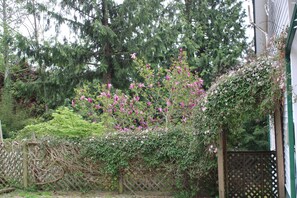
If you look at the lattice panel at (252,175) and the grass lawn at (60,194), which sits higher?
the lattice panel at (252,175)

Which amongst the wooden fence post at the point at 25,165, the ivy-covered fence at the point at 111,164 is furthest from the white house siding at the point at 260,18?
the wooden fence post at the point at 25,165

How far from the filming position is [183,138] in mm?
7449

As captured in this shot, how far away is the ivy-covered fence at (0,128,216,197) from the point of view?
736 centimetres

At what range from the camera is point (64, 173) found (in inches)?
335

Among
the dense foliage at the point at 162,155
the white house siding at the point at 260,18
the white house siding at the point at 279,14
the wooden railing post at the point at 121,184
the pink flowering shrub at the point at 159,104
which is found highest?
the white house siding at the point at 260,18

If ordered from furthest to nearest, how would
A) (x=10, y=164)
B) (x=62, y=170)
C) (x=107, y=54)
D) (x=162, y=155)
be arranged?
(x=107, y=54) < (x=10, y=164) < (x=62, y=170) < (x=162, y=155)

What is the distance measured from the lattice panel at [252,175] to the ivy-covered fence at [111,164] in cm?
42

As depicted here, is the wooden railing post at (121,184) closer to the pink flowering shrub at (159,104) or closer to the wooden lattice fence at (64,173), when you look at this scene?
the wooden lattice fence at (64,173)

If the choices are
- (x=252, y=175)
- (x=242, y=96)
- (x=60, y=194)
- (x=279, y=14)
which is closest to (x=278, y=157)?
(x=252, y=175)

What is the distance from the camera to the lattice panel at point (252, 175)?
23.3 ft

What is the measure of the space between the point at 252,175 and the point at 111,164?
2.95 m

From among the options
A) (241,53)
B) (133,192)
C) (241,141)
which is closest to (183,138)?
(133,192)

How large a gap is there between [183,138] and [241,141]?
4720 mm

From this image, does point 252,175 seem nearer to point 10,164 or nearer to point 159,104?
point 159,104
